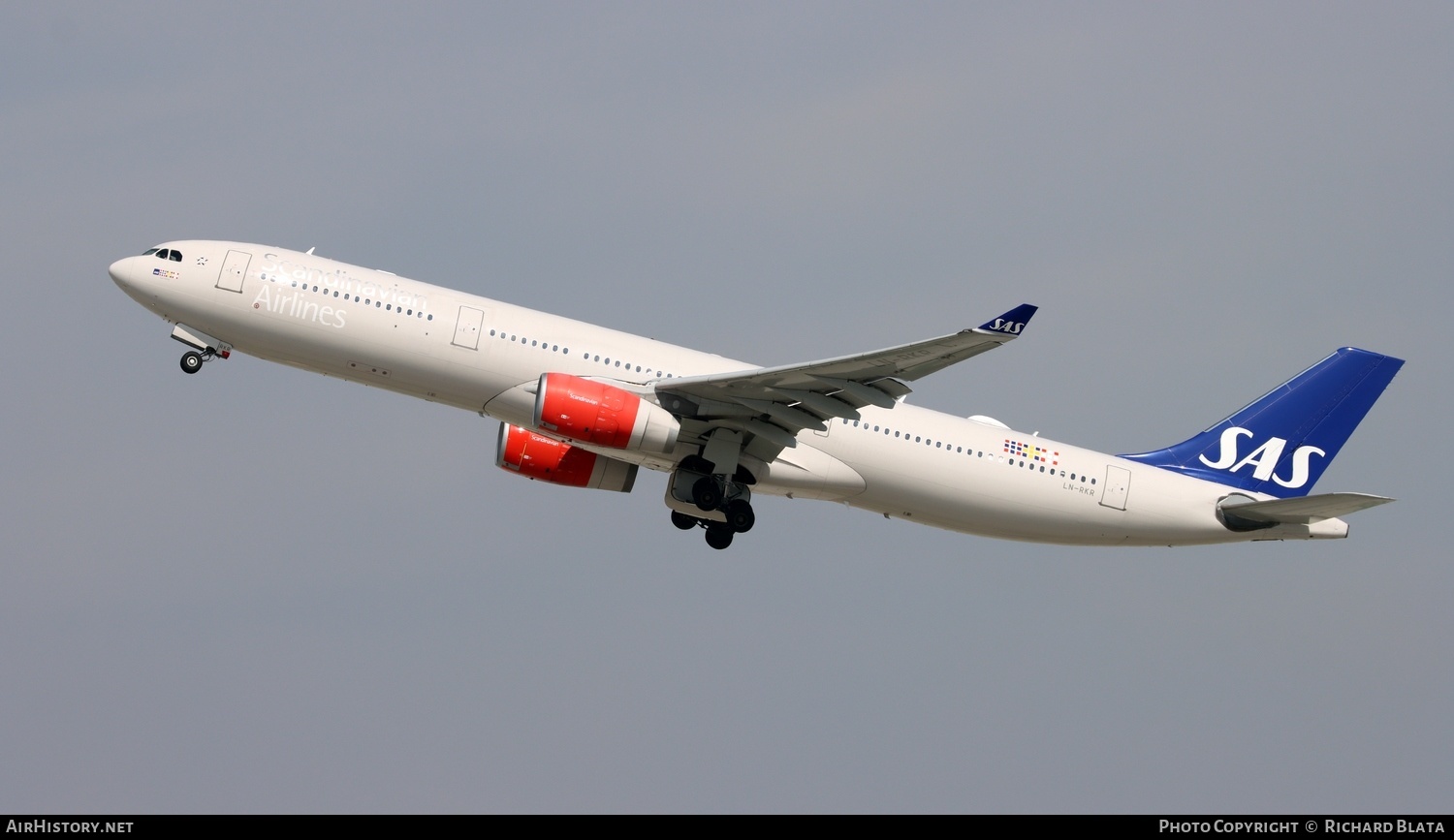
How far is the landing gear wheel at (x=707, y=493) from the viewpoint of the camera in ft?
124

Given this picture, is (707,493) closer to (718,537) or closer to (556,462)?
(718,537)

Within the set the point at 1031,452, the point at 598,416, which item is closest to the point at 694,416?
the point at 598,416

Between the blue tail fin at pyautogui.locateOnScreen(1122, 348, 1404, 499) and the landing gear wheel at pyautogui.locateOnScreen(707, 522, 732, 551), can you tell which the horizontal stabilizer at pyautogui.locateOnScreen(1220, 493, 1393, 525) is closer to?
the blue tail fin at pyautogui.locateOnScreen(1122, 348, 1404, 499)

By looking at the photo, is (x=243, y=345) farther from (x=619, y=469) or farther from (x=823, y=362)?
(x=823, y=362)

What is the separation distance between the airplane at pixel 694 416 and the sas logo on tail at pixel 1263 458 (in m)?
0.40

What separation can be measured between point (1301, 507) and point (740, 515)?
13.4 meters

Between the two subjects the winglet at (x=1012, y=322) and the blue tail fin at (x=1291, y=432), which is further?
the blue tail fin at (x=1291, y=432)

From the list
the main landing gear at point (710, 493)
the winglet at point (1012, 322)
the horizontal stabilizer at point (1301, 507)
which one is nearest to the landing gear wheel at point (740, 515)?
the main landing gear at point (710, 493)

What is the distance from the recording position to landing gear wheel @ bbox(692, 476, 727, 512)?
3769 centimetres

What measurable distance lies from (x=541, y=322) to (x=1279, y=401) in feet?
65.7

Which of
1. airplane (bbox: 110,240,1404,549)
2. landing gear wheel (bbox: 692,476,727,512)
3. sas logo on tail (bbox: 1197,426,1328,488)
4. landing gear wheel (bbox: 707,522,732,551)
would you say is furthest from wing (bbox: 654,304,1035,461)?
sas logo on tail (bbox: 1197,426,1328,488)

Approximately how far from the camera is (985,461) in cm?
3872

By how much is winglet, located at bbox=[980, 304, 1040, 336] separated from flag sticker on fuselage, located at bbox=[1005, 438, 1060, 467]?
28.5ft

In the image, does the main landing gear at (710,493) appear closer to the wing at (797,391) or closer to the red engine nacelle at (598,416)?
the wing at (797,391)
